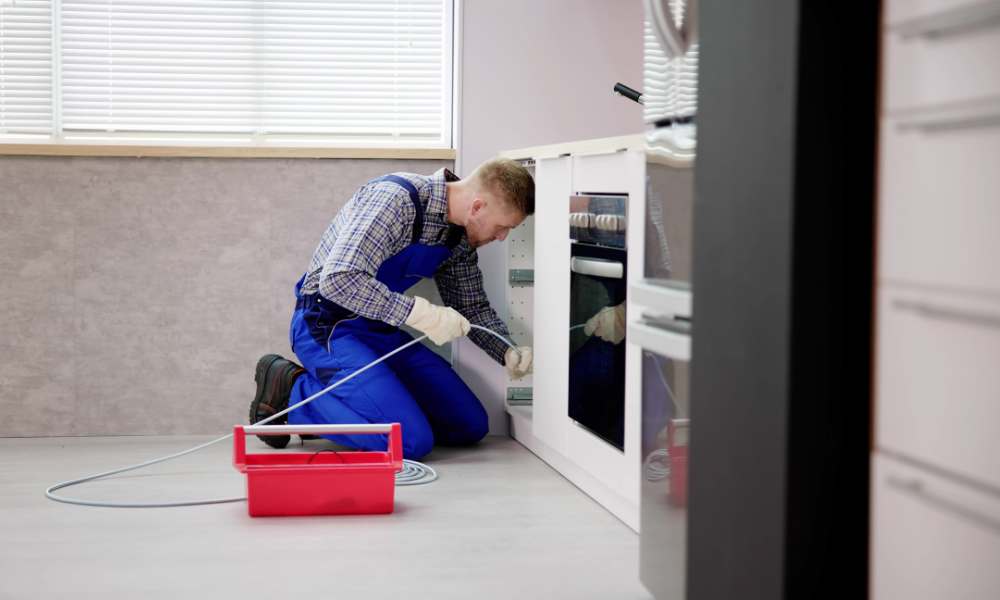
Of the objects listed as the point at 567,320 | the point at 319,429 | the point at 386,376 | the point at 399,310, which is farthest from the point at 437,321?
the point at 319,429

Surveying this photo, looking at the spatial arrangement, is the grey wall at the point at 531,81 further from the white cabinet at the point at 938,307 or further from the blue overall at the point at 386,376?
the white cabinet at the point at 938,307

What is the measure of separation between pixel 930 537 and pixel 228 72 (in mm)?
2990

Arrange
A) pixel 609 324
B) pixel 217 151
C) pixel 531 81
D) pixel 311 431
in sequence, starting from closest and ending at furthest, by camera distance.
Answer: pixel 609 324 < pixel 311 431 < pixel 217 151 < pixel 531 81

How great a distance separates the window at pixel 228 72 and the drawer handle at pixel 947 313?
106 inches

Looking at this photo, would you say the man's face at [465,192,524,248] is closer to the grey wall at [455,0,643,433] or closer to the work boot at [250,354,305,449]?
the grey wall at [455,0,643,433]

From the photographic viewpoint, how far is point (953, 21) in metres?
1.05

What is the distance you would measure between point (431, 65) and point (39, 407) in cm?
170

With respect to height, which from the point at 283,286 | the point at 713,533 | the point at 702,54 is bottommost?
the point at 713,533

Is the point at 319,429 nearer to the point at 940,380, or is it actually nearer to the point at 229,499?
the point at 229,499

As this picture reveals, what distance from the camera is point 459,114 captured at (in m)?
3.60

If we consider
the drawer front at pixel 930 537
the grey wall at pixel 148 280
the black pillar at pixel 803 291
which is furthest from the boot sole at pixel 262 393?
the drawer front at pixel 930 537

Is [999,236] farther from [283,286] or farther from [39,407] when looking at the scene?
[39,407]

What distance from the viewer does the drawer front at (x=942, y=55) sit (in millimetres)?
1020

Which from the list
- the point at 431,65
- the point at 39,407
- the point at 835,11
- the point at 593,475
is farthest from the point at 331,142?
the point at 835,11
